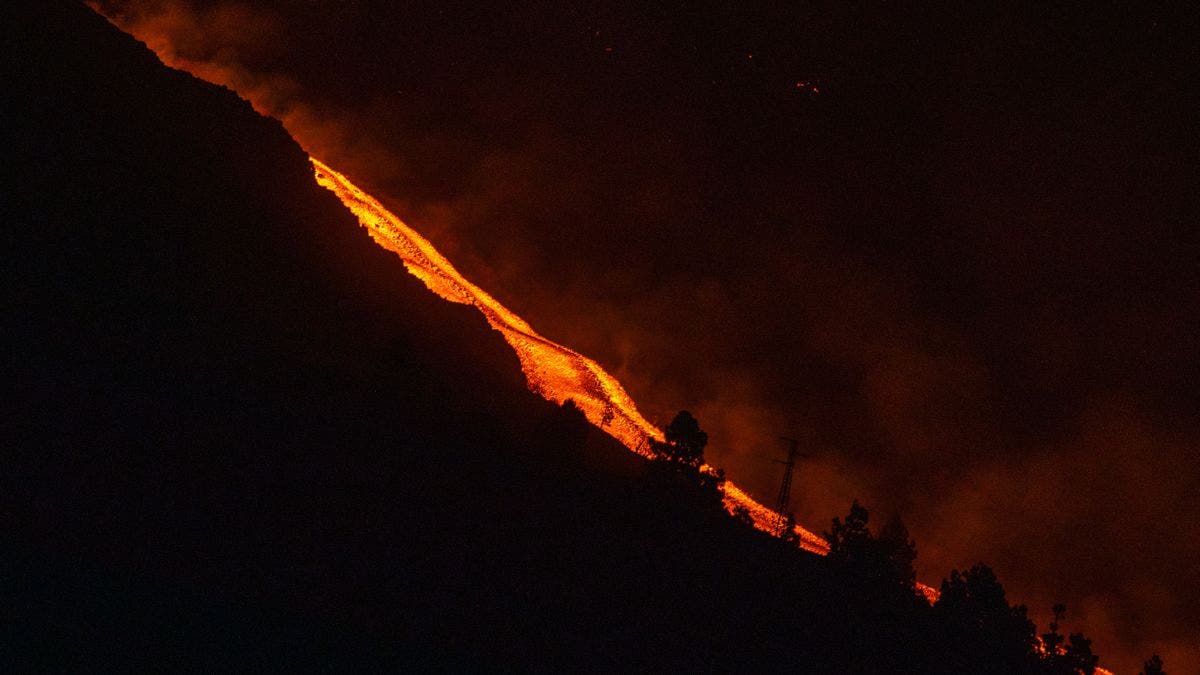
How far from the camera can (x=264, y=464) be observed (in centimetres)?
2639

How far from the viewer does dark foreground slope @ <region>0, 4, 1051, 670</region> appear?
19.2 meters

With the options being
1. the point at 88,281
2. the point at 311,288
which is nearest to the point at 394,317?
the point at 311,288

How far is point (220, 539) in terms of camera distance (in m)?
21.7

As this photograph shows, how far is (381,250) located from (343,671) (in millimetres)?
44315

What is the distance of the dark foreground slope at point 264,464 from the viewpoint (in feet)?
63.1

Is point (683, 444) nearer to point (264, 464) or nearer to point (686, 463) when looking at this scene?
point (686, 463)

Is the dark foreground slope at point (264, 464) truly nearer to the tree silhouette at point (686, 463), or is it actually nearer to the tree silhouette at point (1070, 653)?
the tree silhouette at point (686, 463)

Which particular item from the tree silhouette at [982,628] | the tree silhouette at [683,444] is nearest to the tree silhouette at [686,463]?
the tree silhouette at [683,444]

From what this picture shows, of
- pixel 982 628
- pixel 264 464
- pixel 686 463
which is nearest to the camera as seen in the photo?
pixel 264 464

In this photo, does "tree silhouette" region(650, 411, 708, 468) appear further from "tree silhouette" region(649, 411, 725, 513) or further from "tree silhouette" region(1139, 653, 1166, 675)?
"tree silhouette" region(1139, 653, 1166, 675)

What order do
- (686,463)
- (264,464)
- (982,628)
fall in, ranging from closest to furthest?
(264,464)
(686,463)
(982,628)

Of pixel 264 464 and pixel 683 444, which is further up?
pixel 683 444

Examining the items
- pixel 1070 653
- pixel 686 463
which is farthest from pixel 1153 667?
pixel 686 463

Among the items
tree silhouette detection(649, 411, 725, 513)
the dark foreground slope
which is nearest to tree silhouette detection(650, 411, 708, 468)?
tree silhouette detection(649, 411, 725, 513)
